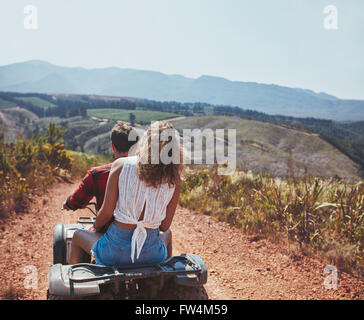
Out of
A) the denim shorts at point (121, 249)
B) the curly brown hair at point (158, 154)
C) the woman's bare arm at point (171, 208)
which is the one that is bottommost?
the denim shorts at point (121, 249)

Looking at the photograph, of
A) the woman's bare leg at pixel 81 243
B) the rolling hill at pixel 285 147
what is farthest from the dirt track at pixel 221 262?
the rolling hill at pixel 285 147

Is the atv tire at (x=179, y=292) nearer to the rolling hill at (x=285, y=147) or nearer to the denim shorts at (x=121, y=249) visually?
the denim shorts at (x=121, y=249)

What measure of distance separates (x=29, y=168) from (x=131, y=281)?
6313mm

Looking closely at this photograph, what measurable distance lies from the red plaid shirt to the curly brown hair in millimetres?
617

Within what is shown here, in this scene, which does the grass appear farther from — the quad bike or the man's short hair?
the quad bike

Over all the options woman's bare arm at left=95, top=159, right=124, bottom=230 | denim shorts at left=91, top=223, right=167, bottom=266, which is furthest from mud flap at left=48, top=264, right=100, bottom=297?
woman's bare arm at left=95, top=159, right=124, bottom=230

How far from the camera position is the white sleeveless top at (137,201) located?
2139 millimetres

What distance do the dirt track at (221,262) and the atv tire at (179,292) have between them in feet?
4.04

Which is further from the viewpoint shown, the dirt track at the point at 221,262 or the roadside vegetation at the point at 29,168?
the roadside vegetation at the point at 29,168

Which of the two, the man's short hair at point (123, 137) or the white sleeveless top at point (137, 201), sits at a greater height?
the man's short hair at point (123, 137)

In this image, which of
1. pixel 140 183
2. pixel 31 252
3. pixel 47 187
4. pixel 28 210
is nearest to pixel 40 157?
pixel 47 187

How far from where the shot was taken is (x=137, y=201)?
7.14 feet

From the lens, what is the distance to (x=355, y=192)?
503 centimetres

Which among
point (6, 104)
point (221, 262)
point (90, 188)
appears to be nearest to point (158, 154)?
point (90, 188)
